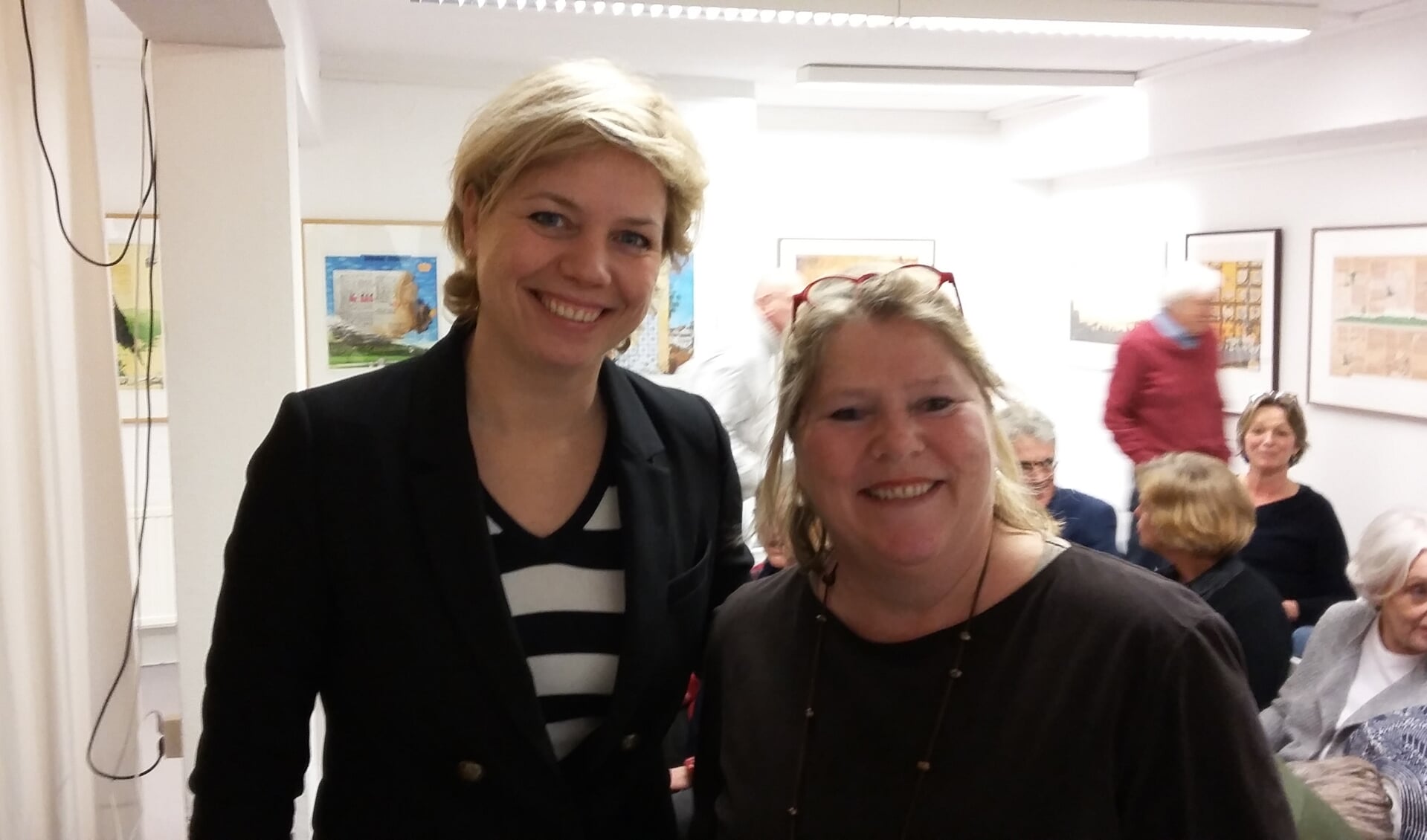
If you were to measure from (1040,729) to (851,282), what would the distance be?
536 mm

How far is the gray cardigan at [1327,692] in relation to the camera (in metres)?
2.58

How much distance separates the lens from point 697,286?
540cm

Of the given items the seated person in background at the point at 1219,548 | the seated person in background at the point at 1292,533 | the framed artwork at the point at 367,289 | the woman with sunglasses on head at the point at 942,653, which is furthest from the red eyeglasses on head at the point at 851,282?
the framed artwork at the point at 367,289

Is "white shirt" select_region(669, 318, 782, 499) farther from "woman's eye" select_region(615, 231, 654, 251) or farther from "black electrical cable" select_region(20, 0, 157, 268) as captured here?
"woman's eye" select_region(615, 231, 654, 251)

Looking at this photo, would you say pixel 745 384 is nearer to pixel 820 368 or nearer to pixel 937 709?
pixel 820 368

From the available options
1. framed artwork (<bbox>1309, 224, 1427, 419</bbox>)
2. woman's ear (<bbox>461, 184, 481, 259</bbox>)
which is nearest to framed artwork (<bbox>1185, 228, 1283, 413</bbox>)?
framed artwork (<bbox>1309, 224, 1427, 419</bbox>)

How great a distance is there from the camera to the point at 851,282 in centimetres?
131

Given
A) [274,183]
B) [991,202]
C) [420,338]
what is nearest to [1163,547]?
[274,183]

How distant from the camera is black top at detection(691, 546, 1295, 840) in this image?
108 cm

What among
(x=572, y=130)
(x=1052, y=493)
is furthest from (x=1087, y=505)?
(x=572, y=130)

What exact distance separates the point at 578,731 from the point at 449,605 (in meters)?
0.22

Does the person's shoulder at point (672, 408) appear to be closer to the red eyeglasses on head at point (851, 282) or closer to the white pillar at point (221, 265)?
the red eyeglasses on head at point (851, 282)

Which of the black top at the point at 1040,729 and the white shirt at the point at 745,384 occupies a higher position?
the white shirt at the point at 745,384

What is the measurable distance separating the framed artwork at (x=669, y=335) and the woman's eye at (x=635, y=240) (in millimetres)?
4081
